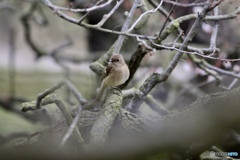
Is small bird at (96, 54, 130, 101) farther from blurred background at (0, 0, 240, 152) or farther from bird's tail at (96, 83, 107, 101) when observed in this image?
blurred background at (0, 0, 240, 152)

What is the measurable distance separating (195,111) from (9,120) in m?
5.46

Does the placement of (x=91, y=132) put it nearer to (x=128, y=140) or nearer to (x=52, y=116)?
(x=128, y=140)

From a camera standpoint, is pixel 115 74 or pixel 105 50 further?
pixel 105 50

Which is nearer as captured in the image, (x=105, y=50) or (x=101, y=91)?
(x=101, y=91)

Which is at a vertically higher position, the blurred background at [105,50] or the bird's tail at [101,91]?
the blurred background at [105,50]

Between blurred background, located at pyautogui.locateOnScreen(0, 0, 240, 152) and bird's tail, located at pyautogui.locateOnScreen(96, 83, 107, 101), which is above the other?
blurred background, located at pyautogui.locateOnScreen(0, 0, 240, 152)

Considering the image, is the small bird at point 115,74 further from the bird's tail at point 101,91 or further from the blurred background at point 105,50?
the blurred background at point 105,50

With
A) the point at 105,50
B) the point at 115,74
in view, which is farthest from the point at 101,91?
the point at 105,50

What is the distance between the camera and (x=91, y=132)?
88.6 inches

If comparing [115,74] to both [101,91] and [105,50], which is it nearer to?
[101,91]

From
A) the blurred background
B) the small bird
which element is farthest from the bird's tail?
the blurred background

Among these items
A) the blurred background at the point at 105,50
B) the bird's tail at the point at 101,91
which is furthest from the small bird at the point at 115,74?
the blurred background at the point at 105,50

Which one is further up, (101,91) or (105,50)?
(105,50)

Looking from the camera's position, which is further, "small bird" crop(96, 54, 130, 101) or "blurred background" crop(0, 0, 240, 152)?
"blurred background" crop(0, 0, 240, 152)
